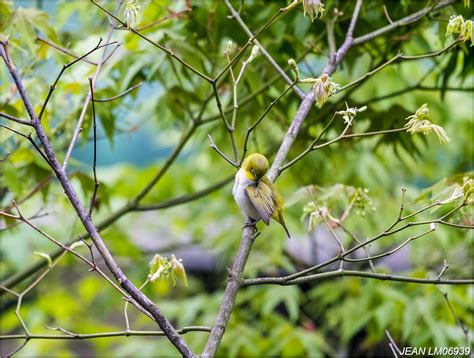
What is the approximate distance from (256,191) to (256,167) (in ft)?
0.22

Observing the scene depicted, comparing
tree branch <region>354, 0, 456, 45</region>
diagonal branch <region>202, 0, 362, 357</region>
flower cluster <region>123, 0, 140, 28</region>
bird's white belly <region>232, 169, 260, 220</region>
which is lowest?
diagonal branch <region>202, 0, 362, 357</region>

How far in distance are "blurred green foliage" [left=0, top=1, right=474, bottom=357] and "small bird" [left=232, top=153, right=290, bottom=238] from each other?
0.20 m

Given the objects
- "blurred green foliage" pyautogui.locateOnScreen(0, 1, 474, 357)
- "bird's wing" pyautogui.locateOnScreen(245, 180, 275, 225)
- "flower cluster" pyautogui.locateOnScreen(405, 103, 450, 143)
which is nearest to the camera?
"flower cluster" pyautogui.locateOnScreen(405, 103, 450, 143)

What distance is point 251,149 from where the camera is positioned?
3.58 metres

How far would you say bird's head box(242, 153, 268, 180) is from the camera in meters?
1.72

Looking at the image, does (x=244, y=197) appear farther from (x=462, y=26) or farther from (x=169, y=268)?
(x=462, y=26)

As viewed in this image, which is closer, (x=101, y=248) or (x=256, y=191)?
(x=101, y=248)

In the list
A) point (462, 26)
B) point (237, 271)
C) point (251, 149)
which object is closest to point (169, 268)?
point (237, 271)

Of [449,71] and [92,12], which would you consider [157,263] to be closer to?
[449,71]

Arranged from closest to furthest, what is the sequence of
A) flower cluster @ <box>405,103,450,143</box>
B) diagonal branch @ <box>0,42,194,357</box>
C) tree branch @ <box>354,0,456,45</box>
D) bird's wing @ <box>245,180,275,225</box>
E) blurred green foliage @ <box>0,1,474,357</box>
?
diagonal branch @ <box>0,42,194,357</box>, flower cluster @ <box>405,103,450,143</box>, bird's wing @ <box>245,180,275,225</box>, tree branch @ <box>354,0,456,45</box>, blurred green foliage @ <box>0,1,474,357</box>

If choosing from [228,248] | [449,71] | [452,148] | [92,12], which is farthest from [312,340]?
[92,12]

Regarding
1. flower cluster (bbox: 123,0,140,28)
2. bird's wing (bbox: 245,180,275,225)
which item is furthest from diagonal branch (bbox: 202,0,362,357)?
flower cluster (bbox: 123,0,140,28)

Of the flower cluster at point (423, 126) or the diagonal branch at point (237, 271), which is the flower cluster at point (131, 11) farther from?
the flower cluster at point (423, 126)

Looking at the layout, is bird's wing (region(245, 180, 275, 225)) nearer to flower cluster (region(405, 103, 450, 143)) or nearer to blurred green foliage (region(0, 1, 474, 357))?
blurred green foliage (region(0, 1, 474, 357))
